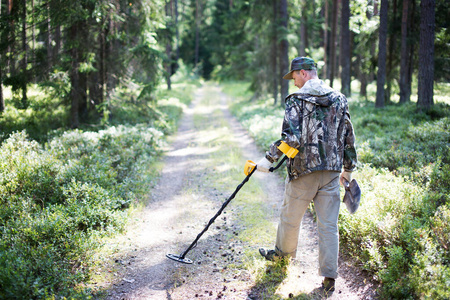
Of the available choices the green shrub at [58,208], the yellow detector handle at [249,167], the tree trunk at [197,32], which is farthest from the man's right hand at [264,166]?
the tree trunk at [197,32]

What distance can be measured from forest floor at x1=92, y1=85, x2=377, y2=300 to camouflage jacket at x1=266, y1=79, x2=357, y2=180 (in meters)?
1.56

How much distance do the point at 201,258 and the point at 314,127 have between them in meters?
2.70

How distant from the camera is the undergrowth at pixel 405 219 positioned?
11.7 feet

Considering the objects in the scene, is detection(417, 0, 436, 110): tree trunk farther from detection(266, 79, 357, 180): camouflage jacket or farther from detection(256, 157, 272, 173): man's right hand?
detection(256, 157, 272, 173): man's right hand

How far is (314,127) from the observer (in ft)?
13.0

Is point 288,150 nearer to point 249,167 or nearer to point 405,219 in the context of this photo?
point 249,167

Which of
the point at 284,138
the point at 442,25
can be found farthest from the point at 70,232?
the point at 442,25

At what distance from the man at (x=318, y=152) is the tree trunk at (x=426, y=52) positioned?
9509mm

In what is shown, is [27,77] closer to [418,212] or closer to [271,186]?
[271,186]

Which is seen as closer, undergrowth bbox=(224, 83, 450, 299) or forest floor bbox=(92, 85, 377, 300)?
undergrowth bbox=(224, 83, 450, 299)

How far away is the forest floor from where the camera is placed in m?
4.18

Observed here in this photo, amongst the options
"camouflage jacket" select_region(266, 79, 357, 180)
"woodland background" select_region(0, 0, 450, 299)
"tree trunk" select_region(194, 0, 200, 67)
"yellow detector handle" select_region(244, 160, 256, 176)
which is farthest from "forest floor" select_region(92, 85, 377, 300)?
"tree trunk" select_region(194, 0, 200, 67)

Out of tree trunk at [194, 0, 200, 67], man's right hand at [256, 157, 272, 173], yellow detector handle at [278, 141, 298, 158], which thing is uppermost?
tree trunk at [194, 0, 200, 67]

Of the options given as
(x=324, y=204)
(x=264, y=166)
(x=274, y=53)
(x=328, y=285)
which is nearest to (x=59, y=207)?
(x=264, y=166)
